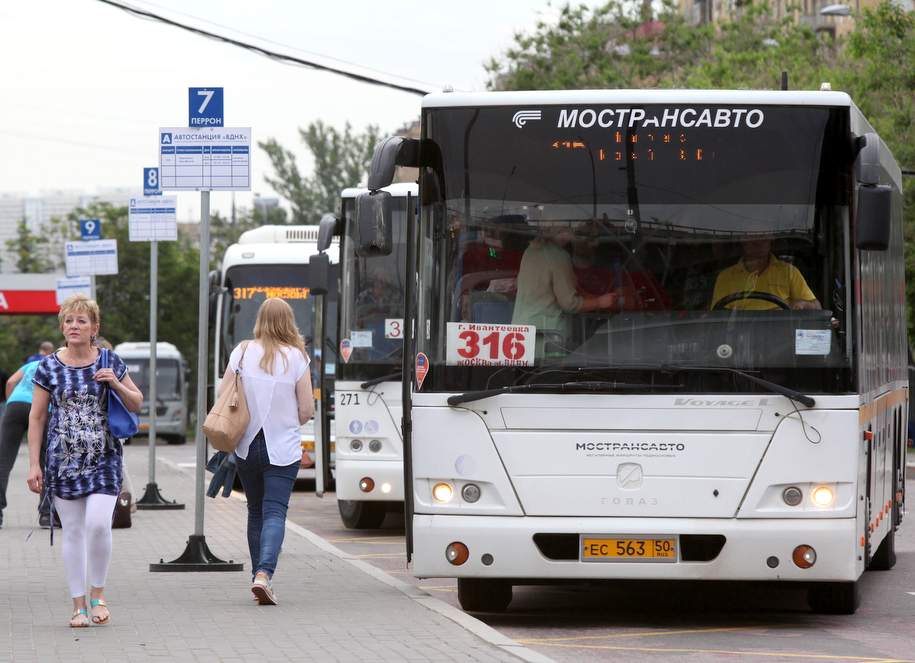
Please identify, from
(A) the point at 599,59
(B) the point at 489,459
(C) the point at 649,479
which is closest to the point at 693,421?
(C) the point at 649,479

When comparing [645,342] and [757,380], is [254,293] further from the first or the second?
[757,380]

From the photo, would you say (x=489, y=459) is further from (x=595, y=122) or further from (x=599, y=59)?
(x=599, y=59)

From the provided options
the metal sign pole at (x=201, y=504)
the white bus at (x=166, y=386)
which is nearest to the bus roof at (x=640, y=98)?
the metal sign pole at (x=201, y=504)

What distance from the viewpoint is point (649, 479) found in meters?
10.1

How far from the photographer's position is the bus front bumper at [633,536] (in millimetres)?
9938

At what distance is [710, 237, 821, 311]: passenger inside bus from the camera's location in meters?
10.1

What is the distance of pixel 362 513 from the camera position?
1797 centimetres

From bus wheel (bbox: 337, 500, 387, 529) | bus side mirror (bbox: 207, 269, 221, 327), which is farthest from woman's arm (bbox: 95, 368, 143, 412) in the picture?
bus side mirror (bbox: 207, 269, 221, 327)

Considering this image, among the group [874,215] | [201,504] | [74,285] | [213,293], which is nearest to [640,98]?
[874,215]

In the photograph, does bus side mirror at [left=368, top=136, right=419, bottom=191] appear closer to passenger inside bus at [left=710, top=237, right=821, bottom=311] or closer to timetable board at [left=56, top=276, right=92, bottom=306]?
passenger inside bus at [left=710, top=237, right=821, bottom=311]

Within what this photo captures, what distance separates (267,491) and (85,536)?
1.34 metres

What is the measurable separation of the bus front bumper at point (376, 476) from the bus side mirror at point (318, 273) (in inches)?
59.8

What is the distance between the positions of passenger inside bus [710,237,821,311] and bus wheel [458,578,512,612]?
210 centimetres

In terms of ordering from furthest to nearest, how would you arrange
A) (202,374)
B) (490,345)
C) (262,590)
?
(202,374)
(262,590)
(490,345)
